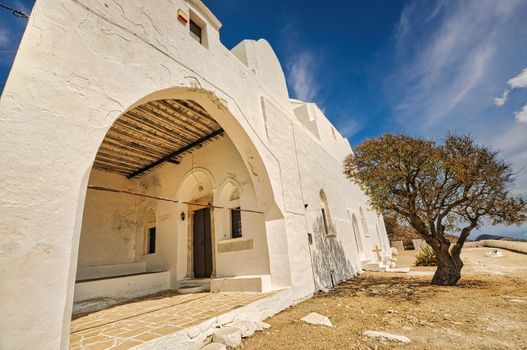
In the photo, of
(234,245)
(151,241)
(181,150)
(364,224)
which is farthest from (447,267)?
(151,241)

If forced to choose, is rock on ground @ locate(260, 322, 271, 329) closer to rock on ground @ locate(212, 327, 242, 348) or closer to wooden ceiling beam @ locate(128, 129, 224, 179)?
rock on ground @ locate(212, 327, 242, 348)

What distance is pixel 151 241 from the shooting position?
848cm

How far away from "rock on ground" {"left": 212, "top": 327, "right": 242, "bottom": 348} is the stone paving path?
1.01 ft

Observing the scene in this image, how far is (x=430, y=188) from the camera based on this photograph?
22.0ft

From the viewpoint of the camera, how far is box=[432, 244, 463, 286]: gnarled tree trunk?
21.0 feet

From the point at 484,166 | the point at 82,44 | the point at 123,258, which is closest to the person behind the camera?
the point at 82,44

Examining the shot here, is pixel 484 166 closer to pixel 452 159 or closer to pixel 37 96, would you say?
pixel 452 159

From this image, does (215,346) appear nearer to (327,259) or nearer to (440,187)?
(327,259)

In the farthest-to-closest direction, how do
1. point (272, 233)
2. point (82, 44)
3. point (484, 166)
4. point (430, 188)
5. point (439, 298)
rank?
point (430, 188), point (484, 166), point (272, 233), point (439, 298), point (82, 44)

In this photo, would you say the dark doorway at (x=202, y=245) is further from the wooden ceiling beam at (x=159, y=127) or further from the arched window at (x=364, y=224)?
the arched window at (x=364, y=224)

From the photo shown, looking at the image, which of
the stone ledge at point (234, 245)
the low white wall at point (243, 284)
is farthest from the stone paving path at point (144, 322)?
the stone ledge at point (234, 245)

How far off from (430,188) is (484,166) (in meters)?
1.32

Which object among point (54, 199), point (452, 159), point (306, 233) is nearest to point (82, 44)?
point (54, 199)

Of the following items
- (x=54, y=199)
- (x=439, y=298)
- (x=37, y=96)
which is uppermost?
(x=37, y=96)
